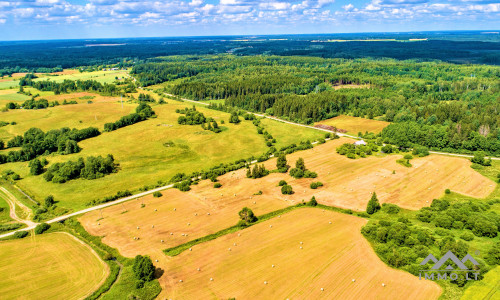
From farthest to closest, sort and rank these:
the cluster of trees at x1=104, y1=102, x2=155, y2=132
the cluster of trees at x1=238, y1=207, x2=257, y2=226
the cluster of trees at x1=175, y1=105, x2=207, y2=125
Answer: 1. the cluster of trees at x1=175, y1=105, x2=207, y2=125
2. the cluster of trees at x1=104, y1=102, x2=155, y2=132
3. the cluster of trees at x1=238, y1=207, x2=257, y2=226

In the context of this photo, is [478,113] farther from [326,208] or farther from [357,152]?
[326,208]

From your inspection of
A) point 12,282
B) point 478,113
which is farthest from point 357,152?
point 12,282

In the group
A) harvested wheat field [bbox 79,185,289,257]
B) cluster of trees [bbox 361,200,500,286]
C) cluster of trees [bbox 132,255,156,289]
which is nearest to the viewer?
cluster of trees [bbox 132,255,156,289]

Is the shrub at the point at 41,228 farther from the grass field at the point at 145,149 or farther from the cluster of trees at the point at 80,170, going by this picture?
the cluster of trees at the point at 80,170

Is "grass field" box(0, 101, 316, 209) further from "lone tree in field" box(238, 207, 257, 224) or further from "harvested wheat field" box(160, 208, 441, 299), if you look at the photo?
"harvested wheat field" box(160, 208, 441, 299)

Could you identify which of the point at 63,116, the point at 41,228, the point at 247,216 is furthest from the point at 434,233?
the point at 63,116

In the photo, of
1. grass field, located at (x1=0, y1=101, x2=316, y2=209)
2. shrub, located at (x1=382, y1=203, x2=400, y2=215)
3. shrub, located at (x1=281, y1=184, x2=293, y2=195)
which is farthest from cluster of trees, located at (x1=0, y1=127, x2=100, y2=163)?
shrub, located at (x1=382, y1=203, x2=400, y2=215)
